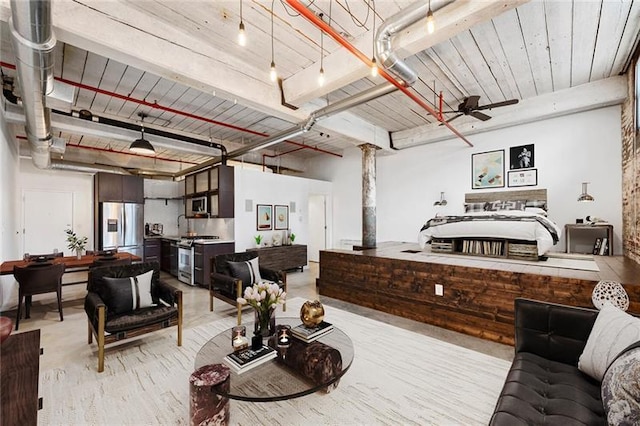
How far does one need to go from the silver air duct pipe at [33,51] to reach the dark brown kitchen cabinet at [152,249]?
4.38 metres

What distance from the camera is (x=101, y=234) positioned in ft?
21.5

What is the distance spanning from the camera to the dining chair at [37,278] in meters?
3.59

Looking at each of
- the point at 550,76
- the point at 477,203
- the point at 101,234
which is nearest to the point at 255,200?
the point at 101,234

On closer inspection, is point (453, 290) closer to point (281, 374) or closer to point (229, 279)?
point (281, 374)

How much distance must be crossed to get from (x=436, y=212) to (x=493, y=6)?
459 centimetres

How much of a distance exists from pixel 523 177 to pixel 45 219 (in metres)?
10.7

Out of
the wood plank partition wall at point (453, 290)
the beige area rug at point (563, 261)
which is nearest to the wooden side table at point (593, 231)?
the beige area rug at point (563, 261)

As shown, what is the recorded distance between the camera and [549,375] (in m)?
1.80

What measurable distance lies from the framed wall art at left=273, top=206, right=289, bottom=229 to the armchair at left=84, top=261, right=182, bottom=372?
159 inches

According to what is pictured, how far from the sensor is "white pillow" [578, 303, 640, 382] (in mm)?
1588

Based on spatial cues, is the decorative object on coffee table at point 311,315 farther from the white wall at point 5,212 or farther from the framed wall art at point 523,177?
the framed wall art at point 523,177

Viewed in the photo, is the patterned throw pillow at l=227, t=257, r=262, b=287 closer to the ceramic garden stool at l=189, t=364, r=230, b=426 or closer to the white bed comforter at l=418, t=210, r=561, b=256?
the ceramic garden stool at l=189, t=364, r=230, b=426

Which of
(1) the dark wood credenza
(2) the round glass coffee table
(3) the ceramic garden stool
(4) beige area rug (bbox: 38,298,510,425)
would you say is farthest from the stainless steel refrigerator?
(3) the ceramic garden stool

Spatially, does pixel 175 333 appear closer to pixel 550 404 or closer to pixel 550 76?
pixel 550 404
